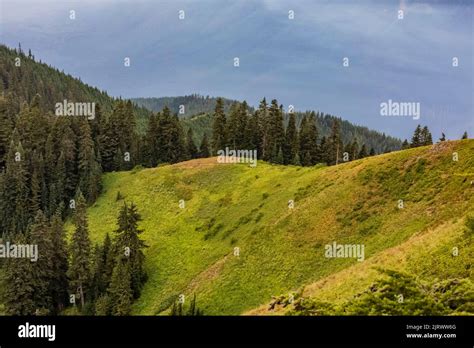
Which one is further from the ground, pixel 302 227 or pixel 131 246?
pixel 302 227

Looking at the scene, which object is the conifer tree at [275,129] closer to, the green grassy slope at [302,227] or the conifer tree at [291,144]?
the conifer tree at [291,144]

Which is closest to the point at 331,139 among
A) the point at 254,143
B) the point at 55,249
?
the point at 254,143

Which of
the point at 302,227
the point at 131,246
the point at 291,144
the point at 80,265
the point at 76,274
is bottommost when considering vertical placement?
the point at 76,274

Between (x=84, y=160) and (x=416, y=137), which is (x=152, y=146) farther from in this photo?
(x=416, y=137)

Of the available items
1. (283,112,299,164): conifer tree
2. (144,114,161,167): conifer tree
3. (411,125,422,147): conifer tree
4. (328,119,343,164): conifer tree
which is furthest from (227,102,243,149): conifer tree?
(411,125,422,147): conifer tree

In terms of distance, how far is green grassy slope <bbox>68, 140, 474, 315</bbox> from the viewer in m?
43.4

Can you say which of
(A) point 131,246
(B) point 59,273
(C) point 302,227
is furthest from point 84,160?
(C) point 302,227

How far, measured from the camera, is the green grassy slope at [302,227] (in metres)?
43.4

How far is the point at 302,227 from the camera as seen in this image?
60.6m

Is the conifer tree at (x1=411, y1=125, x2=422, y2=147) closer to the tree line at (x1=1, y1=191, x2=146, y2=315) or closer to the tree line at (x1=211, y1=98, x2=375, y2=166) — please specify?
the tree line at (x1=211, y1=98, x2=375, y2=166)

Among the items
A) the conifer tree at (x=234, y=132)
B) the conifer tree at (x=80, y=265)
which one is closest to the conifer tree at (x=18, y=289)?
the conifer tree at (x=80, y=265)

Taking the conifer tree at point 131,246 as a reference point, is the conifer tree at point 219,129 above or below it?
above
